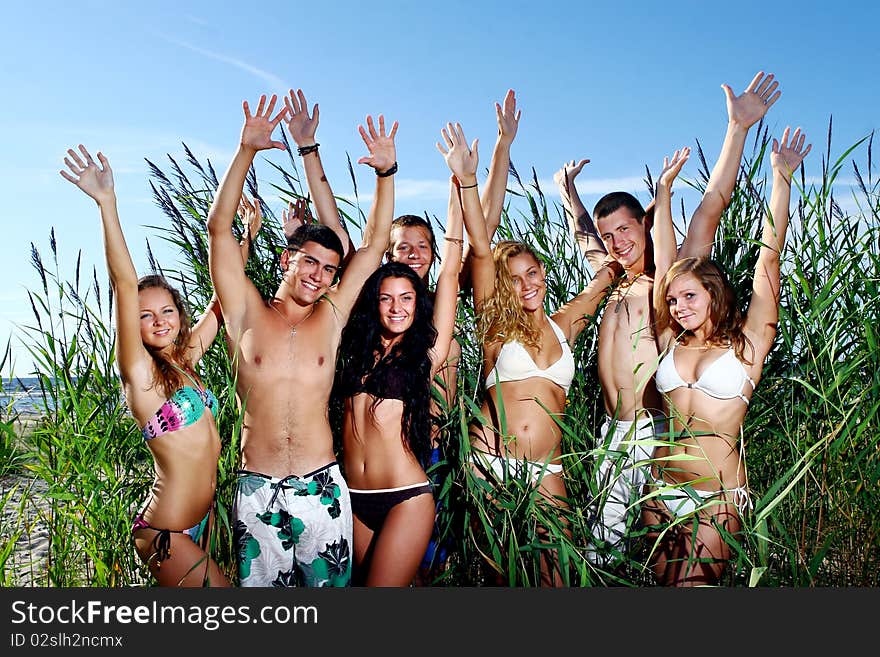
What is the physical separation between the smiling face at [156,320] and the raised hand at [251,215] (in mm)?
809

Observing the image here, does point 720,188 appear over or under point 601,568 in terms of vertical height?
over

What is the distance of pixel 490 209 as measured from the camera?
393cm

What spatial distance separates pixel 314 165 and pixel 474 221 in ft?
3.56

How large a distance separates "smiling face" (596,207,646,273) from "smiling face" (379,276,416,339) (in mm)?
1209

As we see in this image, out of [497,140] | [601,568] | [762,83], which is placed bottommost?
[601,568]

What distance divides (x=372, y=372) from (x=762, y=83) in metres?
2.64

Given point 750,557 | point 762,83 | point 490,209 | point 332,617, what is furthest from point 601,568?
point 762,83

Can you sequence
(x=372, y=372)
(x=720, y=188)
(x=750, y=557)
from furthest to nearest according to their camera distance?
(x=720, y=188), (x=372, y=372), (x=750, y=557)

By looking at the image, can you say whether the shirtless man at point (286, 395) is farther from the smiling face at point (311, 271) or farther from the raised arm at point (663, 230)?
the raised arm at point (663, 230)

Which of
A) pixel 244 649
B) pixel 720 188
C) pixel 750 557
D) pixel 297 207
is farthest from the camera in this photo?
pixel 297 207

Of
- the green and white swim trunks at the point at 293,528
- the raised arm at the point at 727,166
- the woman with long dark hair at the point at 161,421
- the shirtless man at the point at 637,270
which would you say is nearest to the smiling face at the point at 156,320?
the woman with long dark hair at the point at 161,421

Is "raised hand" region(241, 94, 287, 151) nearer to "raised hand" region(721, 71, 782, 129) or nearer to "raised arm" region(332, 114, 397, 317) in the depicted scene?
"raised arm" region(332, 114, 397, 317)

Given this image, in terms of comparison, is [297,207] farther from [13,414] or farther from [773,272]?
[773,272]

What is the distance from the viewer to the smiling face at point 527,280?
354cm
